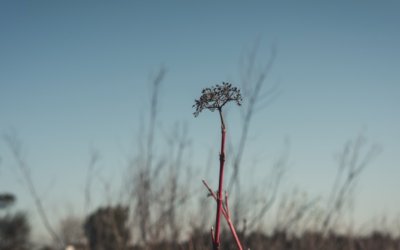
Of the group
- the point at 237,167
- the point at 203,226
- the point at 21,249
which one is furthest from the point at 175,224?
the point at 21,249

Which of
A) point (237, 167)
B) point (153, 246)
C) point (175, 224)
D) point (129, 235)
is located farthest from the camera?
point (129, 235)

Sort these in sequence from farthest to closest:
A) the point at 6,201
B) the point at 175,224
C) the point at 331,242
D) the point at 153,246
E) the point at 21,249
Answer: the point at 6,201 < the point at 21,249 < the point at 331,242 < the point at 175,224 < the point at 153,246

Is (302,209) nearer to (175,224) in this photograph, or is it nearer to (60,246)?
(175,224)

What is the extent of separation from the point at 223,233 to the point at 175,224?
2.49 feet

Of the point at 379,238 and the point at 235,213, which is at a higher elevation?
the point at 235,213

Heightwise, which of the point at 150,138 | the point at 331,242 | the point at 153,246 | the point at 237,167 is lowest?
the point at 331,242

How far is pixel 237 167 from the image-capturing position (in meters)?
3.81

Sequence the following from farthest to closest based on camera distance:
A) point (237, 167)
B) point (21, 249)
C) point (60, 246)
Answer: point (21, 249), point (60, 246), point (237, 167)

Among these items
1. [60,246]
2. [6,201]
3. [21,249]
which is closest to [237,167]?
[60,246]

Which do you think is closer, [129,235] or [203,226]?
[203,226]

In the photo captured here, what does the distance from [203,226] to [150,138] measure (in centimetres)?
129

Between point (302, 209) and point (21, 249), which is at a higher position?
point (302, 209)

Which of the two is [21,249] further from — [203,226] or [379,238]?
[203,226]

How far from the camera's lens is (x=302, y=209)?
237 inches
